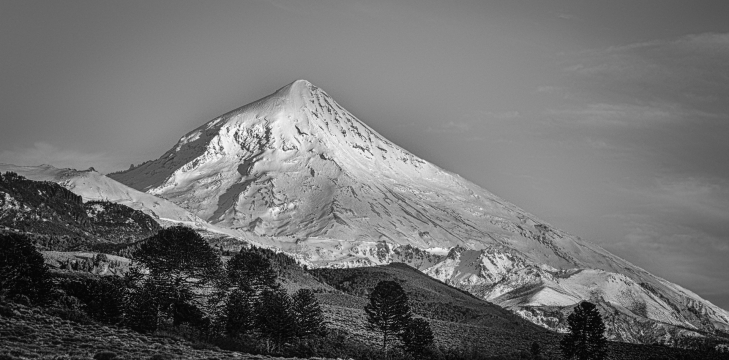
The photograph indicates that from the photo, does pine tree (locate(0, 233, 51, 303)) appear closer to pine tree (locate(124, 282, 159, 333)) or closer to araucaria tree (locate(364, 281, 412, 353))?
pine tree (locate(124, 282, 159, 333))

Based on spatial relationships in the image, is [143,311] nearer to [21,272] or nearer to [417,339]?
[21,272]

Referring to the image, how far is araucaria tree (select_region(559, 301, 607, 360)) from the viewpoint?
10575 centimetres

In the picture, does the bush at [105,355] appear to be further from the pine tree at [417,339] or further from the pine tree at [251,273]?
the pine tree at [417,339]

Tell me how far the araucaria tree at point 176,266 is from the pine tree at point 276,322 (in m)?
6.20

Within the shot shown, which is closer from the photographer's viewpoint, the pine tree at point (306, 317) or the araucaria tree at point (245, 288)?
the araucaria tree at point (245, 288)

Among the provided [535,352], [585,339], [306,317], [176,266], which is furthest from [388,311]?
[535,352]

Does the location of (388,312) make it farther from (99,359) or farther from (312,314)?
(99,359)

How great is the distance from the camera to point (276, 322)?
267 ft

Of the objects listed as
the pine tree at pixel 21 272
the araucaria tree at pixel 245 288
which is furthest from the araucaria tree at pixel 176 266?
the pine tree at pixel 21 272

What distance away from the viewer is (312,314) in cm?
9056

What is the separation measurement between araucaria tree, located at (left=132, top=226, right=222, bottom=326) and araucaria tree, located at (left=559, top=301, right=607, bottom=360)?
48.6 m

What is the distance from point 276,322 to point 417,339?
20524 millimetres

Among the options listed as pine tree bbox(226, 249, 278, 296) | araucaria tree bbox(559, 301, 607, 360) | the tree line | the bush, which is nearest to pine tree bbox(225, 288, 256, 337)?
the tree line

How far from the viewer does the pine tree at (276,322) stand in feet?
266
